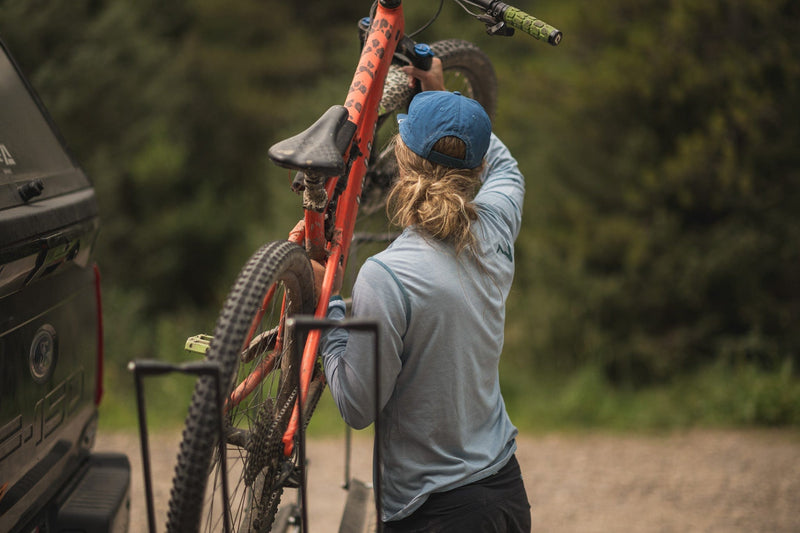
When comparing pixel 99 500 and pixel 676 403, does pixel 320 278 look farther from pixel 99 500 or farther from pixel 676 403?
pixel 676 403

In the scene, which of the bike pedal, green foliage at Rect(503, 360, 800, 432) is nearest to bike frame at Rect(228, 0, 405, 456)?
the bike pedal

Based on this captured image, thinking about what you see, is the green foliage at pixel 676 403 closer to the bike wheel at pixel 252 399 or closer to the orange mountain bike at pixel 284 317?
the orange mountain bike at pixel 284 317

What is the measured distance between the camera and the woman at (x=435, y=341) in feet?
6.57

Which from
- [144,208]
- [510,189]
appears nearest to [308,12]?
[144,208]

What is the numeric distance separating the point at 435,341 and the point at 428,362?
63 mm

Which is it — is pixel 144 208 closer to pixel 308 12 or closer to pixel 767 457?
pixel 308 12

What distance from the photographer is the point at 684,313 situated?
823cm

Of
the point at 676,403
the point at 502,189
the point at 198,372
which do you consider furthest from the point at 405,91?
the point at 676,403

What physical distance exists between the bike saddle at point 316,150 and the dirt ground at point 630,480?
9.60 ft

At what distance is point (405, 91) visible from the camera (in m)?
3.09

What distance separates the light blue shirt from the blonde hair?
4 centimetres

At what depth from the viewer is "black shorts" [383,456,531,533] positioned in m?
2.11

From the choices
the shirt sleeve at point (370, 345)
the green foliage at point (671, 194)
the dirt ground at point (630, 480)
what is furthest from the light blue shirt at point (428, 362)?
the green foliage at point (671, 194)

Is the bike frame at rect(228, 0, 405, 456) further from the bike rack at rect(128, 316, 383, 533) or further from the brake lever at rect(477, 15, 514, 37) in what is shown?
the bike rack at rect(128, 316, 383, 533)
